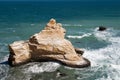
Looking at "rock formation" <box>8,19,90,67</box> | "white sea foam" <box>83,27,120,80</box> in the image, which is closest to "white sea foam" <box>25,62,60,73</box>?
"rock formation" <box>8,19,90,67</box>

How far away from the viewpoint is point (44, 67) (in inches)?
1647

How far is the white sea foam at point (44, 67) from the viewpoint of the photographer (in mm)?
41031

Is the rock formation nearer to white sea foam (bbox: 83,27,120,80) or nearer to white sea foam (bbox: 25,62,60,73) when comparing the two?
white sea foam (bbox: 25,62,60,73)

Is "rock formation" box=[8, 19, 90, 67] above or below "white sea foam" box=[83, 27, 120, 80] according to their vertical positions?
above

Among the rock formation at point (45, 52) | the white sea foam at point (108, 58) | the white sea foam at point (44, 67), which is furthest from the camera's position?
the rock formation at point (45, 52)

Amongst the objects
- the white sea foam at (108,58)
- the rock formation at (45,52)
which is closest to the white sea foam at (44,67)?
the rock formation at (45,52)

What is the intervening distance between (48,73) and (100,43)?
771 inches

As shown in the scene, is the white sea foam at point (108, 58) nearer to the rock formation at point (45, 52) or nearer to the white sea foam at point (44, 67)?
the rock formation at point (45, 52)

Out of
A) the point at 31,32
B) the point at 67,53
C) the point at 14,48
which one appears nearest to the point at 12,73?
the point at 14,48

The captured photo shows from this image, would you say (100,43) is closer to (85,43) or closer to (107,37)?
(85,43)

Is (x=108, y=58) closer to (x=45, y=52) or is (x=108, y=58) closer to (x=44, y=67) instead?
(x=45, y=52)

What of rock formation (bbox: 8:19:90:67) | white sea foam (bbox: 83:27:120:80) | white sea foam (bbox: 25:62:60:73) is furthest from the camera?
rock formation (bbox: 8:19:90:67)

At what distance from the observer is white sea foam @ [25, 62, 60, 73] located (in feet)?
135

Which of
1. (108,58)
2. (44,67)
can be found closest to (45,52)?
(44,67)
